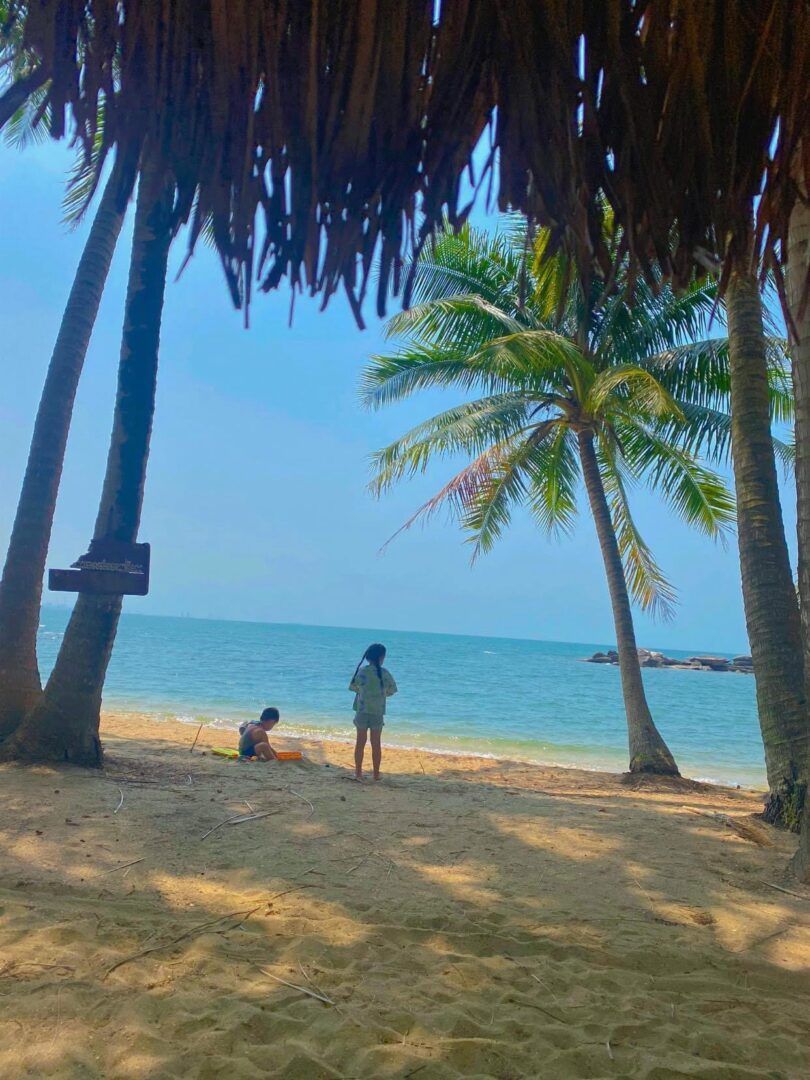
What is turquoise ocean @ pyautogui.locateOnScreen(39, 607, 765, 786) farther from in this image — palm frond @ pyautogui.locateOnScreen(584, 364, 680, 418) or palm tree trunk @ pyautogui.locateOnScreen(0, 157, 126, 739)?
palm tree trunk @ pyautogui.locateOnScreen(0, 157, 126, 739)

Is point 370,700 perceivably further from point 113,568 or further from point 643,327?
point 643,327

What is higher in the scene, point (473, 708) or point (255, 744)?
point (255, 744)

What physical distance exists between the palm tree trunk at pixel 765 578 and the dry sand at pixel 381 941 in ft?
1.83

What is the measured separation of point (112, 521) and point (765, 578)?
517cm

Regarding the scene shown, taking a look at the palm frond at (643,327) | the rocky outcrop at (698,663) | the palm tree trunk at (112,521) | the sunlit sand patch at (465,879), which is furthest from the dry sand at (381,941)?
the rocky outcrop at (698,663)

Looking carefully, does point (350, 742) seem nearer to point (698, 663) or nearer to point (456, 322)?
point (456, 322)

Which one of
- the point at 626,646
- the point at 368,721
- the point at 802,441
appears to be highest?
the point at 802,441

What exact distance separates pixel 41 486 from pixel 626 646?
7.47 m

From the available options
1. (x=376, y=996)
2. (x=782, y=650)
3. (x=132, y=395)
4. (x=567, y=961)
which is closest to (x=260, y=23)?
(x=376, y=996)

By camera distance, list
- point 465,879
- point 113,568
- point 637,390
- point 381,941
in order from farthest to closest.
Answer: point 637,390 < point 465,879 < point 113,568 < point 381,941

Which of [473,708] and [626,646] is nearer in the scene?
[626,646]

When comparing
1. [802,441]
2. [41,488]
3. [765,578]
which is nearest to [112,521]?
[41,488]

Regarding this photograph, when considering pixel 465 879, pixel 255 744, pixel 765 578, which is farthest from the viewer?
pixel 255 744

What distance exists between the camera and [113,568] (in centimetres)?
356
